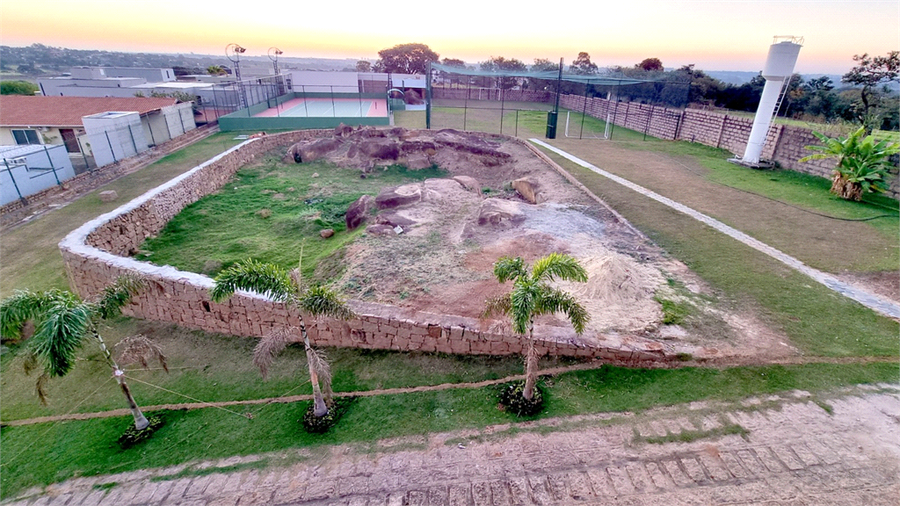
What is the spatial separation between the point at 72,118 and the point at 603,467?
3223 cm

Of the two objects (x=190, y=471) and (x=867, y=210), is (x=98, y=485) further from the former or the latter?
(x=867, y=210)

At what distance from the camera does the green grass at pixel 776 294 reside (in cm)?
696

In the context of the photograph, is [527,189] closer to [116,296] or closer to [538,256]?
[538,256]

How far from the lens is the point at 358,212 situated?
45.0ft

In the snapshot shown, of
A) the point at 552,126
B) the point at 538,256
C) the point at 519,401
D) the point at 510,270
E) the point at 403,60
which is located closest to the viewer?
the point at 510,270

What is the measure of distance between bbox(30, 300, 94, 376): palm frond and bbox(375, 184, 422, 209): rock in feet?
30.9

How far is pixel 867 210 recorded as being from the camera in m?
13.1

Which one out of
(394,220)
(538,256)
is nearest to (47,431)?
(394,220)

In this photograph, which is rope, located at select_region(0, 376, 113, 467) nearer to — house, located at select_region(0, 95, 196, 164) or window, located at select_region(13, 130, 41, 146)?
house, located at select_region(0, 95, 196, 164)

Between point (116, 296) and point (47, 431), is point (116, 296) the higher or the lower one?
the higher one

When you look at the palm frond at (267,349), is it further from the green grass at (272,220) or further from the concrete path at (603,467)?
the green grass at (272,220)

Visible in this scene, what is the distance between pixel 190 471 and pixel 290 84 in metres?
48.7

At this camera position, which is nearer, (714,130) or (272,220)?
(272,220)

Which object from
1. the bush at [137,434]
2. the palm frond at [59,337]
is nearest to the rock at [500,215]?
the bush at [137,434]
